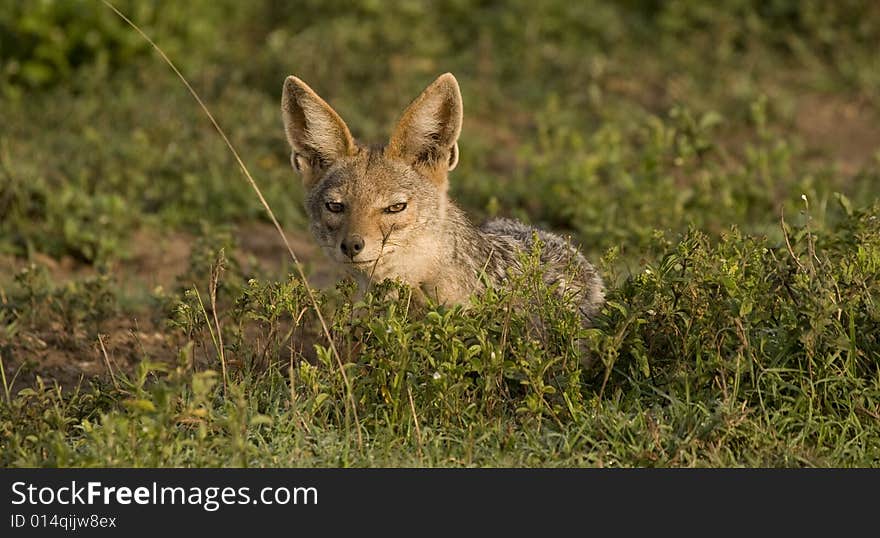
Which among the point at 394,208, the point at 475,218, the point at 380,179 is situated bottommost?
the point at 475,218

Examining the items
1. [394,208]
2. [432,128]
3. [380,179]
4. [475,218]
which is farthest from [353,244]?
[475,218]

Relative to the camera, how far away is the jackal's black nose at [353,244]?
20.5 ft

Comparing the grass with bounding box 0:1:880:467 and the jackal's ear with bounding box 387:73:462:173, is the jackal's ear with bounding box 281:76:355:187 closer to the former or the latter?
the jackal's ear with bounding box 387:73:462:173

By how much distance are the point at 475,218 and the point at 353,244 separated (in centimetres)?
215

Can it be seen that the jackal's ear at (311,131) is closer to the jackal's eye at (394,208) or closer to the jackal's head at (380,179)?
the jackal's head at (380,179)

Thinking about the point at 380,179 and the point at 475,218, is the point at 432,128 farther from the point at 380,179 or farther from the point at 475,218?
the point at 475,218

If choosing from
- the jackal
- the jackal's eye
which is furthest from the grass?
the jackal's eye

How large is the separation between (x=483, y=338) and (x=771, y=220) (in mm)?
4603

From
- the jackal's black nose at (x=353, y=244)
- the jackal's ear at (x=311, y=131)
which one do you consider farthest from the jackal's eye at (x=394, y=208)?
the jackal's ear at (x=311, y=131)

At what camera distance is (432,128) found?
673 centimetres

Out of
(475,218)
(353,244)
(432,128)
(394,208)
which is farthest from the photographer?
(475,218)

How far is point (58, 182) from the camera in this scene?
1045cm

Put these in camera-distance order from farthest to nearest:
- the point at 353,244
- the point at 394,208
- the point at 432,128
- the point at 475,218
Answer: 1. the point at 475,218
2. the point at 432,128
3. the point at 394,208
4. the point at 353,244
